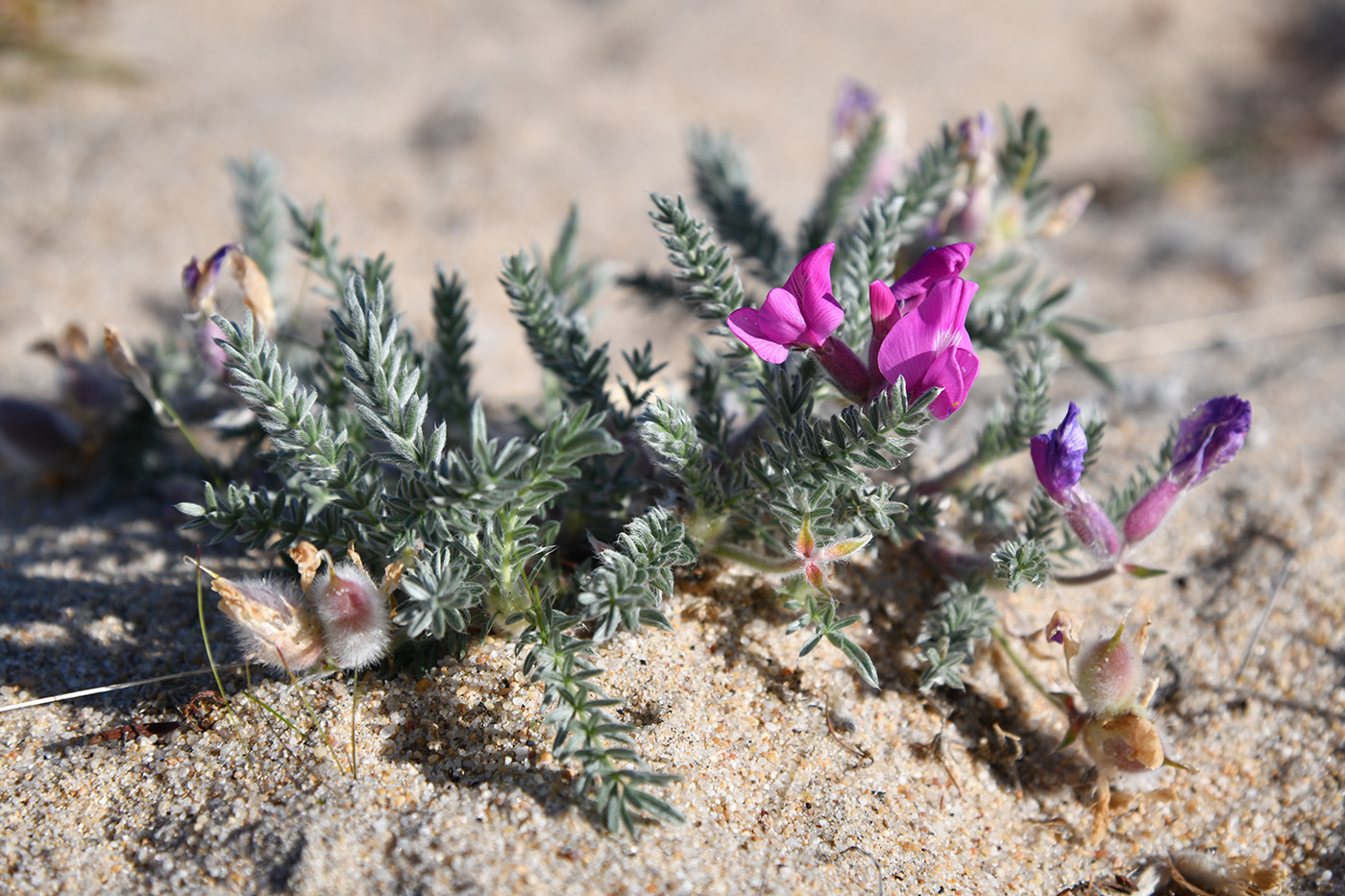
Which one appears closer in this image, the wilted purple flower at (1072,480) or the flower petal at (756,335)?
the flower petal at (756,335)

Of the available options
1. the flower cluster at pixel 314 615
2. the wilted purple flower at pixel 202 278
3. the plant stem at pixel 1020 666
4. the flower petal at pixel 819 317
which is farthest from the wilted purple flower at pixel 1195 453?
the wilted purple flower at pixel 202 278

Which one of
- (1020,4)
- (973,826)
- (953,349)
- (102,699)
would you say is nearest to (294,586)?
(102,699)

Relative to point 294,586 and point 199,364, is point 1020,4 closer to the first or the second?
point 199,364

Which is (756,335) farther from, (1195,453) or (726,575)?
(1195,453)

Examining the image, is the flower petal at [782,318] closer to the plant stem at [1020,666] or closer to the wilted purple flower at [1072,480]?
the wilted purple flower at [1072,480]

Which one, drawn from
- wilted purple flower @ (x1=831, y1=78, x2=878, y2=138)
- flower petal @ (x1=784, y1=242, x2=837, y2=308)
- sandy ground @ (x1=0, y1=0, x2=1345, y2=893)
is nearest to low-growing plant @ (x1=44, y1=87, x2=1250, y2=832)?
flower petal @ (x1=784, y1=242, x2=837, y2=308)

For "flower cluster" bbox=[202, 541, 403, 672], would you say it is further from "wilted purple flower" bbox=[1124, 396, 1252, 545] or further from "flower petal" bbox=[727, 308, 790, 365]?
"wilted purple flower" bbox=[1124, 396, 1252, 545]
